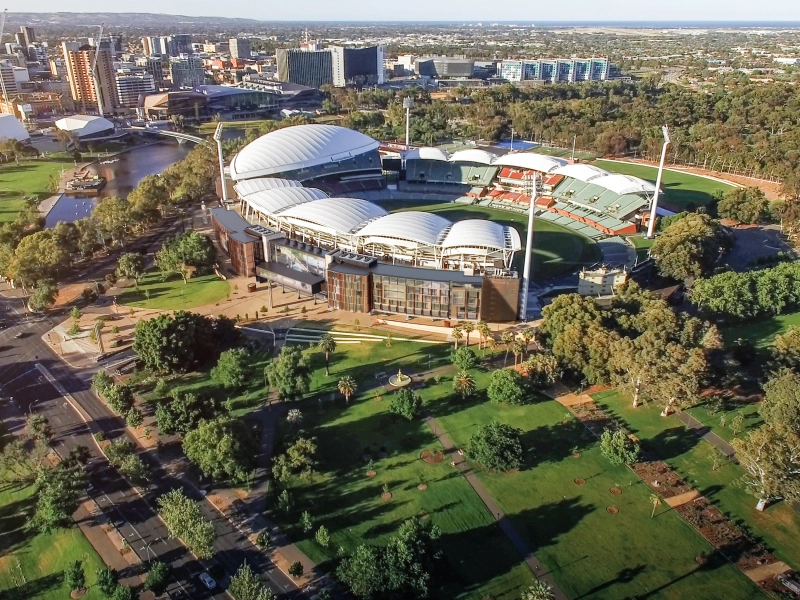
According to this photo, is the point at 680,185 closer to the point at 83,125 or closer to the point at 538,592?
the point at 538,592

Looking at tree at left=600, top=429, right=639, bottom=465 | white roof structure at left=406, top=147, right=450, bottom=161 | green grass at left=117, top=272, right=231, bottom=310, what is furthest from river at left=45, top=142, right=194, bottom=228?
tree at left=600, top=429, right=639, bottom=465

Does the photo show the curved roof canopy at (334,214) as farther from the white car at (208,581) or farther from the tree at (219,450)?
the white car at (208,581)

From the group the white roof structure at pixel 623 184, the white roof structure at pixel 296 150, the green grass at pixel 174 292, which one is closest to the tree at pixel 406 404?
the green grass at pixel 174 292

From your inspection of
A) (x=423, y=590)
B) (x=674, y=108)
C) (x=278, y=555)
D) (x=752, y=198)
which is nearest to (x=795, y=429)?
(x=423, y=590)

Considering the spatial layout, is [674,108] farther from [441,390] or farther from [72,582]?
[72,582]

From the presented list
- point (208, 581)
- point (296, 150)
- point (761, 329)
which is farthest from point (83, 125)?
point (761, 329)

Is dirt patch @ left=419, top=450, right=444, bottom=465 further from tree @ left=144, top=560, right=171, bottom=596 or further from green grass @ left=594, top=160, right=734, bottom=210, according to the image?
green grass @ left=594, top=160, right=734, bottom=210
